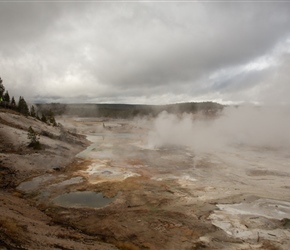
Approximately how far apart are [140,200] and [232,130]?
40.5 m

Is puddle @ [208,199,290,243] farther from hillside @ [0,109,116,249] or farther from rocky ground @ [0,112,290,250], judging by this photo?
hillside @ [0,109,116,249]

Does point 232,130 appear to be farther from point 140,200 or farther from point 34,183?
point 34,183

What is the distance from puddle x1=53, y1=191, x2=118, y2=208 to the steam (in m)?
21.8

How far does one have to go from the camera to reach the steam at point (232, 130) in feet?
139

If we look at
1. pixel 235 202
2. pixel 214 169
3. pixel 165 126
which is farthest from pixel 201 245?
pixel 165 126

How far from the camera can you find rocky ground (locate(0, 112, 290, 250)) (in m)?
12.1

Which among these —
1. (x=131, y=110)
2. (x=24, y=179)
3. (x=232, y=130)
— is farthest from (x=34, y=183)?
(x=131, y=110)

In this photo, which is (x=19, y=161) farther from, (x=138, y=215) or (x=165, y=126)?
(x=165, y=126)

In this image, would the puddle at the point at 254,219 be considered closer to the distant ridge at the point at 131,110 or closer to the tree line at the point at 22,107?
the tree line at the point at 22,107

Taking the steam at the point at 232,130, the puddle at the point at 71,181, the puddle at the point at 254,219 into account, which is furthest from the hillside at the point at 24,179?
the steam at the point at 232,130

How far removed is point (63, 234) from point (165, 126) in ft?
136

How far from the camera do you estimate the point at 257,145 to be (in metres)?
41.2

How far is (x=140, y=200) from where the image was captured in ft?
55.4

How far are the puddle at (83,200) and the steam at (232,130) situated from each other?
21.8 meters
